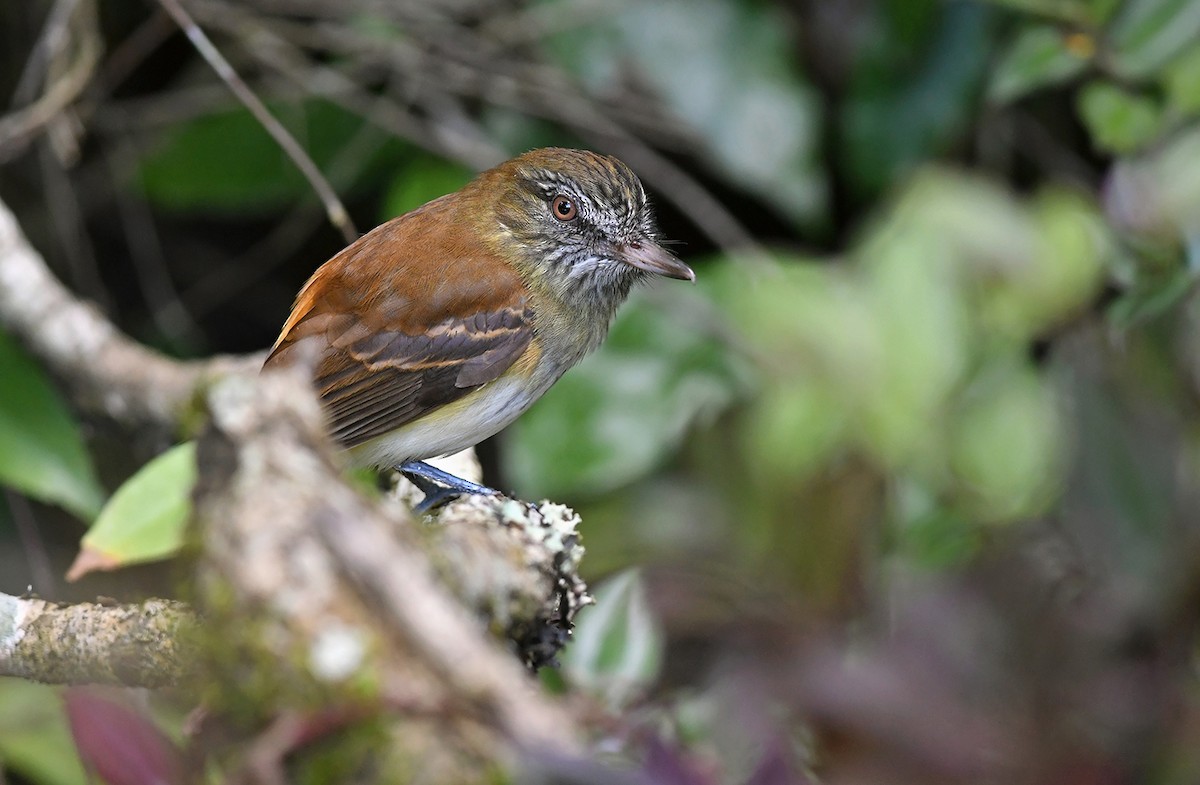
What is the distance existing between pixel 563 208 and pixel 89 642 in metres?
1.77

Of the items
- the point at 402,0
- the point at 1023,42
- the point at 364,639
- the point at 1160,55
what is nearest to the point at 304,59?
the point at 402,0

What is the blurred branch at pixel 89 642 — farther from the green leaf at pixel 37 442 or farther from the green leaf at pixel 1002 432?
the green leaf at pixel 1002 432

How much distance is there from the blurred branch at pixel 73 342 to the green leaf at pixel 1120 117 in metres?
2.19

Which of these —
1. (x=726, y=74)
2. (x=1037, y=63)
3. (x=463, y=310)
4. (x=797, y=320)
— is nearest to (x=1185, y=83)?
(x=1037, y=63)

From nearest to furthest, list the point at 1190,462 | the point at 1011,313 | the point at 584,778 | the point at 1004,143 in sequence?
the point at 584,778 < the point at 1190,462 < the point at 1011,313 < the point at 1004,143

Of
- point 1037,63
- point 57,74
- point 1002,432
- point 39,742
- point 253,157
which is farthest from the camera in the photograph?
point 253,157

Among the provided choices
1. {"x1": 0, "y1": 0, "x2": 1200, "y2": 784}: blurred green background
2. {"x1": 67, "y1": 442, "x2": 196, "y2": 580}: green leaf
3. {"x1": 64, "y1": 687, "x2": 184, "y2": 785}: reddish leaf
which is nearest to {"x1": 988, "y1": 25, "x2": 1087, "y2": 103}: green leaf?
{"x1": 0, "y1": 0, "x2": 1200, "y2": 784}: blurred green background

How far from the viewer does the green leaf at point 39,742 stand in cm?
254

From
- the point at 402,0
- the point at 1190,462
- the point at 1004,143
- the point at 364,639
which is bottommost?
the point at 1004,143

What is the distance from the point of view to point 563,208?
3.23 m

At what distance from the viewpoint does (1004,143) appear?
4.45 meters

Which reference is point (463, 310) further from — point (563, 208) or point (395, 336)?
point (563, 208)

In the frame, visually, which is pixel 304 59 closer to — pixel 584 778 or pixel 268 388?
pixel 268 388

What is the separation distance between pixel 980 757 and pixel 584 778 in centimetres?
29
